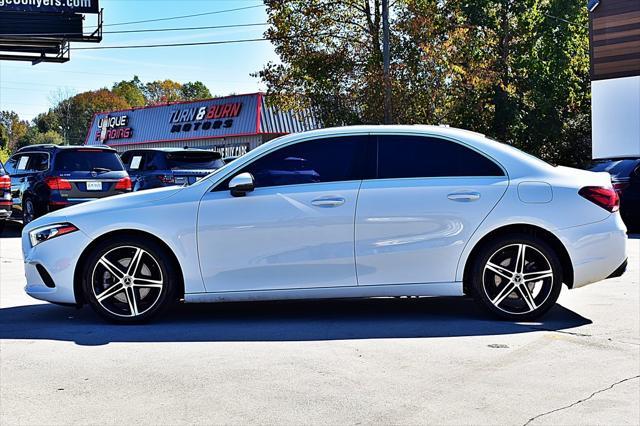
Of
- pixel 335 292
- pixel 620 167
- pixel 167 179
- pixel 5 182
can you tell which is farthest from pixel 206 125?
pixel 335 292

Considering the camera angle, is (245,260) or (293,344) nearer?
(293,344)

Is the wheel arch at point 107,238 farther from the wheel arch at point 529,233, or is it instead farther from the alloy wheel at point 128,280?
the wheel arch at point 529,233

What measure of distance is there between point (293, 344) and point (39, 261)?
232cm

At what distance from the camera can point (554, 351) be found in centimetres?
562

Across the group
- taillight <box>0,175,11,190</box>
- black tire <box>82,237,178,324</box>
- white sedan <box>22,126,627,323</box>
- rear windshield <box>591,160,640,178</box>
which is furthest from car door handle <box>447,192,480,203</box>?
taillight <box>0,175,11,190</box>

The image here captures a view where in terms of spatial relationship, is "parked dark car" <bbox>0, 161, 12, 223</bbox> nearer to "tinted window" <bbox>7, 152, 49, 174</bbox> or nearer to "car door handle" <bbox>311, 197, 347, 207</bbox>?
"tinted window" <bbox>7, 152, 49, 174</bbox>

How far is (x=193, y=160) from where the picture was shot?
18031 millimetres

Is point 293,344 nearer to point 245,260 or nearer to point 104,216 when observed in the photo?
point 245,260

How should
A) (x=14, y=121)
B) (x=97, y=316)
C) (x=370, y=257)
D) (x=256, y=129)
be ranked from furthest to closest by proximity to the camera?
(x=14, y=121) → (x=256, y=129) → (x=97, y=316) → (x=370, y=257)

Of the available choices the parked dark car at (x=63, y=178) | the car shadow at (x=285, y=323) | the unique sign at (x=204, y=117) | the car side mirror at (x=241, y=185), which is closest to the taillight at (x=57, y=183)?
the parked dark car at (x=63, y=178)

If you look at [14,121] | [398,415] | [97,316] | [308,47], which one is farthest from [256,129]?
[14,121]

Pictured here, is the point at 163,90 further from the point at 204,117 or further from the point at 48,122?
the point at 204,117

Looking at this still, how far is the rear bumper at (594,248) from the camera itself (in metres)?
6.52

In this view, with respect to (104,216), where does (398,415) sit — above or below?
below
